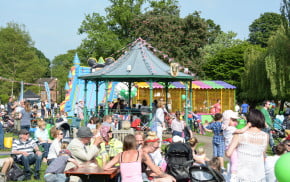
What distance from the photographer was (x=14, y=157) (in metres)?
9.52

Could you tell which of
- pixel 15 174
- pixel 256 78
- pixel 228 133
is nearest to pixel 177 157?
pixel 228 133

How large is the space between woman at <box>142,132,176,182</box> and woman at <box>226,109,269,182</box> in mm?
1263

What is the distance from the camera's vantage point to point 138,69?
1773 cm

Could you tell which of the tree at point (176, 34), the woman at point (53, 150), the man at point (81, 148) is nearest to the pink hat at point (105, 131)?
the woman at point (53, 150)

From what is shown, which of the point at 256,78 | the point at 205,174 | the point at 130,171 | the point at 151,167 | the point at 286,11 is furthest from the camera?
the point at 256,78

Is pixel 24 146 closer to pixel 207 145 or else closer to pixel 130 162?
pixel 130 162

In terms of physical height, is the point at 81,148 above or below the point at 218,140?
above

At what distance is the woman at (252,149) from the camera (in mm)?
5555

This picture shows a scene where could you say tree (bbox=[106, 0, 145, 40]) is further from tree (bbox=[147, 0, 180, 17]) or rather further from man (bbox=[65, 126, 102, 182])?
man (bbox=[65, 126, 102, 182])

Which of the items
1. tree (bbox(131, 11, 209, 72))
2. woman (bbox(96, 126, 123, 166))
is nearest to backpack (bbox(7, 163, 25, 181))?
woman (bbox(96, 126, 123, 166))

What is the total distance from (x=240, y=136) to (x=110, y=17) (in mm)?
45494

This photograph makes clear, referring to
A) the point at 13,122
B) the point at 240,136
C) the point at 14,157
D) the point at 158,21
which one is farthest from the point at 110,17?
the point at 240,136

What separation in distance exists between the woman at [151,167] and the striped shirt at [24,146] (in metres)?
3.20

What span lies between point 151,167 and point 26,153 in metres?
4.18
